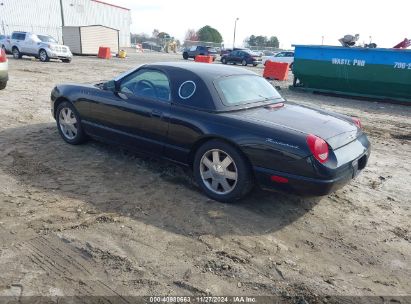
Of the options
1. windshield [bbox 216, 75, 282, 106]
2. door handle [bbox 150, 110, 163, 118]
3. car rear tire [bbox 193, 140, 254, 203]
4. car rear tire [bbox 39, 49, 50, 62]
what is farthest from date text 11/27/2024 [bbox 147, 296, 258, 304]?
car rear tire [bbox 39, 49, 50, 62]

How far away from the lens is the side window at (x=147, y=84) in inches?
177

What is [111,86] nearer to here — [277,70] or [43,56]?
[277,70]

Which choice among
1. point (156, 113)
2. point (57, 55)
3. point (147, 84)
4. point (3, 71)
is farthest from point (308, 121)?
point (57, 55)

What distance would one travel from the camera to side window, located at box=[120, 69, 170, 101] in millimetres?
4504

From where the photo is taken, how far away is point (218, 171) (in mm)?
4059

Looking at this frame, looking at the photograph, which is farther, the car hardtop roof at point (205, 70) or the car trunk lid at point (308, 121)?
the car hardtop roof at point (205, 70)

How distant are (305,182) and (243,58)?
1150 inches

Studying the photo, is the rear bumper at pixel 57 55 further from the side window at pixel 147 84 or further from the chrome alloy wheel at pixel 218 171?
the chrome alloy wheel at pixel 218 171

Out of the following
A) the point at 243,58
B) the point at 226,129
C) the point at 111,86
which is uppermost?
the point at 111,86

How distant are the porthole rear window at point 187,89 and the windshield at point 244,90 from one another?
300 millimetres

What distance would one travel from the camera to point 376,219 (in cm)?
393

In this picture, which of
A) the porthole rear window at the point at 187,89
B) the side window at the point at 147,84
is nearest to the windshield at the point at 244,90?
the porthole rear window at the point at 187,89

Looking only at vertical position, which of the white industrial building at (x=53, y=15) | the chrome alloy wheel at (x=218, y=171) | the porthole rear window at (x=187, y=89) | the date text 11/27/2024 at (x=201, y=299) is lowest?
the date text 11/27/2024 at (x=201, y=299)

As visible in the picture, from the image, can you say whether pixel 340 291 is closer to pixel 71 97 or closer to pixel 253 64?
pixel 71 97
